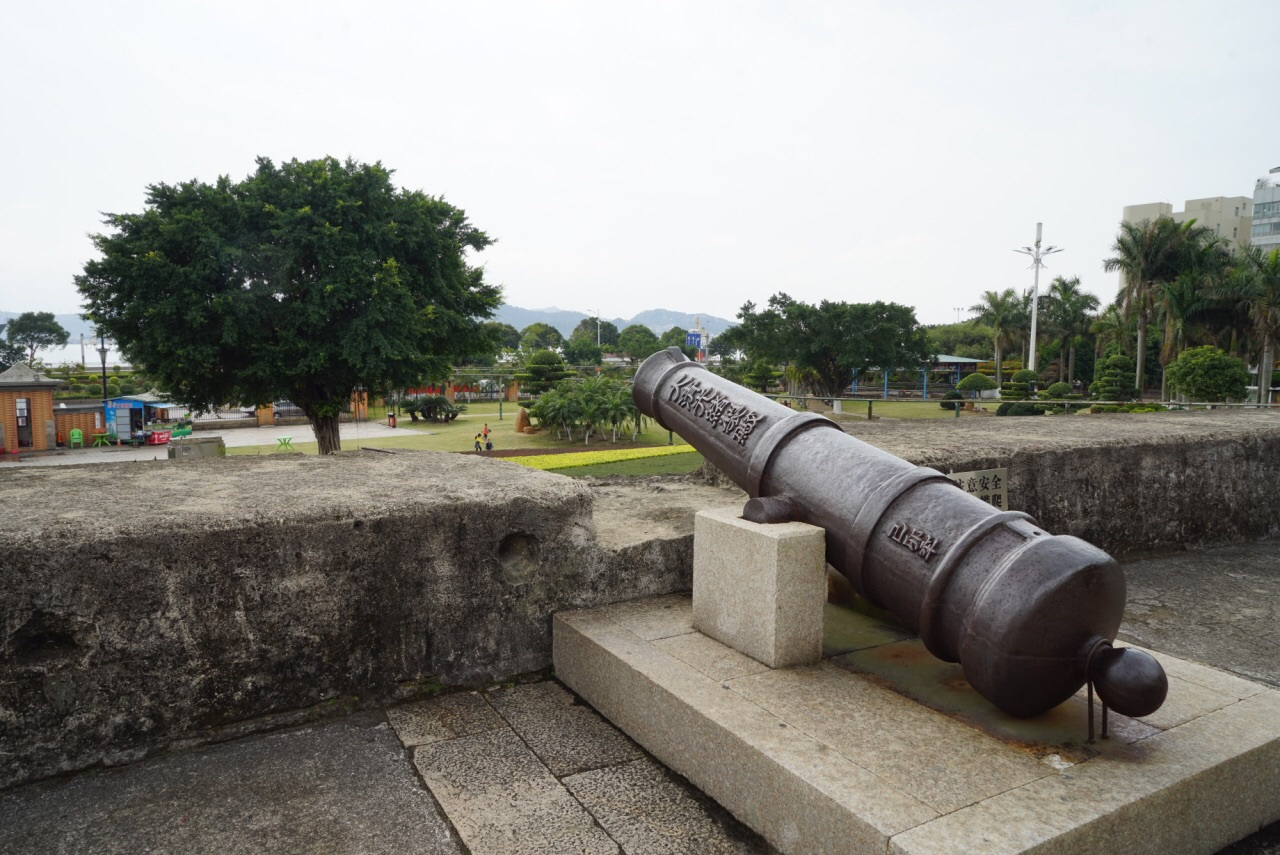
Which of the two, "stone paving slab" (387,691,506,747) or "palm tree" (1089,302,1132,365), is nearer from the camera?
"stone paving slab" (387,691,506,747)

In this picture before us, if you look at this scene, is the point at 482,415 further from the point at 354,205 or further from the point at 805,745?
the point at 805,745

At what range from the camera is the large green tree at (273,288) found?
14.9 metres

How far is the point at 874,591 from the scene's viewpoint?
2.89m

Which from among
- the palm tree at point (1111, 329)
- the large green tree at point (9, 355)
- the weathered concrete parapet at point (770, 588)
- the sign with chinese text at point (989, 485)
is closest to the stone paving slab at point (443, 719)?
the weathered concrete parapet at point (770, 588)

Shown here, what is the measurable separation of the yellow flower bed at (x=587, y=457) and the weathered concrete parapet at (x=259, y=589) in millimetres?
11873

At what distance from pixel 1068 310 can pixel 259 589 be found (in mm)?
58691

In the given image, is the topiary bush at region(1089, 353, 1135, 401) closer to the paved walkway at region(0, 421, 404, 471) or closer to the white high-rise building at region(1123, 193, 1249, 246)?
the paved walkway at region(0, 421, 404, 471)

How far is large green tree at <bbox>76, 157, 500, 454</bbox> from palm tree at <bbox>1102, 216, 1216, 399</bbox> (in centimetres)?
3510

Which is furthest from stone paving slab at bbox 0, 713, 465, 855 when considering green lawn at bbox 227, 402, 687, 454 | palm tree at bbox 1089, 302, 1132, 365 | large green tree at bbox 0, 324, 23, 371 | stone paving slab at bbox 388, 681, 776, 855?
large green tree at bbox 0, 324, 23, 371

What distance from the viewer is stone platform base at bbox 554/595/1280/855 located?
6.81ft

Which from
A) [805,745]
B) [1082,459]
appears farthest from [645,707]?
[1082,459]

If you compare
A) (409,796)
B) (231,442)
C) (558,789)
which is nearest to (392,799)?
(409,796)

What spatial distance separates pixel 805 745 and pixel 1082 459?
4.15m

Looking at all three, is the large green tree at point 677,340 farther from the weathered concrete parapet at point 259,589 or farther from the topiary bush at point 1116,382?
the weathered concrete parapet at point 259,589
